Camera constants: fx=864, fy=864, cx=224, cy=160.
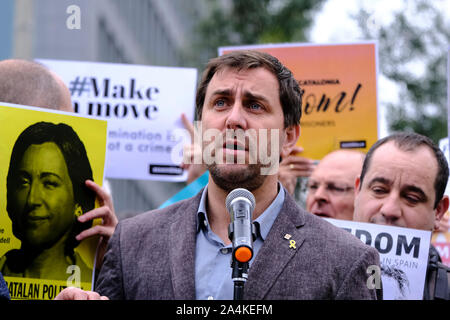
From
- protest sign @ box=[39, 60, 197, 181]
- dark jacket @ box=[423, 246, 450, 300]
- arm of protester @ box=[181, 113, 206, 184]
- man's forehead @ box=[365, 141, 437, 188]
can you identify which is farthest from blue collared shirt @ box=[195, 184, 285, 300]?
protest sign @ box=[39, 60, 197, 181]

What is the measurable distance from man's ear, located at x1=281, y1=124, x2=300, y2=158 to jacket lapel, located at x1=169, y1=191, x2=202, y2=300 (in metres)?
0.49

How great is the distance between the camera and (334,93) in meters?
5.85

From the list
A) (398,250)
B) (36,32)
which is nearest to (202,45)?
(36,32)

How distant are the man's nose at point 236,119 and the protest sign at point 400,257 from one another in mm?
932

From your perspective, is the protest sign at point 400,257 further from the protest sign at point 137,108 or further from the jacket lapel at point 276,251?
the protest sign at point 137,108

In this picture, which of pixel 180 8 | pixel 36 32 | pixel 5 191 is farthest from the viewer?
pixel 180 8

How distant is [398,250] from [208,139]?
1160 millimetres

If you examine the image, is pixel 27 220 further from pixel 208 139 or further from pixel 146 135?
pixel 146 135

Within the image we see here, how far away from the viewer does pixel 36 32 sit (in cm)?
1884

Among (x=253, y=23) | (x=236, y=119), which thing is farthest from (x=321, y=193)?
(x=253, y=23)

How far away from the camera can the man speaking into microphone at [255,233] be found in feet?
11.6

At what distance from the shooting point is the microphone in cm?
286

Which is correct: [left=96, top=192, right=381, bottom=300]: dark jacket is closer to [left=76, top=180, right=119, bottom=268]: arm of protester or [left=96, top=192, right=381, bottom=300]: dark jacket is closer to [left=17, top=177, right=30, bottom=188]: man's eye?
[left=76, top=180, right=119, bottom=268]: arm of protester

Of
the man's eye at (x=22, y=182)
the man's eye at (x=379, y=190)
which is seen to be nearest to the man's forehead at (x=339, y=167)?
the man's eye at (x=379, y=190)
